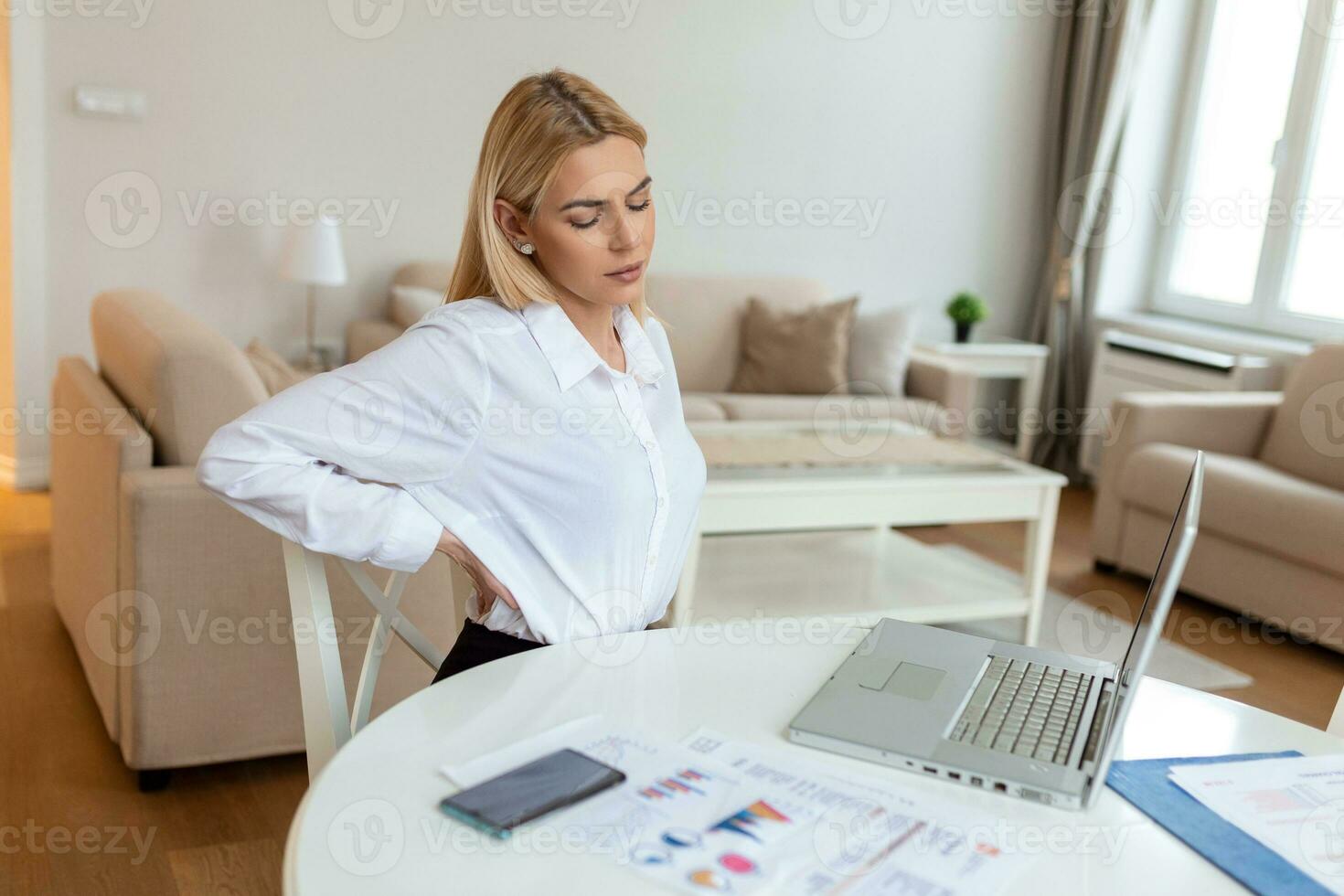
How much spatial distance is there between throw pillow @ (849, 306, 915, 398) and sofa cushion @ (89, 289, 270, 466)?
9.29 ft

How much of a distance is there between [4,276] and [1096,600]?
3.82 m

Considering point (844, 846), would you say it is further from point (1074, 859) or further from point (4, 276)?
point (4, 276)

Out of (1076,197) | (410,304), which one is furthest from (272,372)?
(1076,197)

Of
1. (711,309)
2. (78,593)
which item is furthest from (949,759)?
(711,309)

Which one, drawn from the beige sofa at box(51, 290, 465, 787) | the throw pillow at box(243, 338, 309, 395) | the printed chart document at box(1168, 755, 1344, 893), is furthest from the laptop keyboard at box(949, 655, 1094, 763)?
the throw pillow at box(243, 338, 309, 395)

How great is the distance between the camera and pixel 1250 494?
363 centimetres

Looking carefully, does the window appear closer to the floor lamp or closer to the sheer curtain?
the sheer curtain

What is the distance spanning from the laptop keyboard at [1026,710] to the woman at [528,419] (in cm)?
44

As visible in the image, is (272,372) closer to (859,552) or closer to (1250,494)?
(859,552)

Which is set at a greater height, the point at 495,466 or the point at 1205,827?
the point at 495,466

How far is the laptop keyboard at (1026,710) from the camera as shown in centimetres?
111

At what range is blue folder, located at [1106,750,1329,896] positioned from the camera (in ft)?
3.10

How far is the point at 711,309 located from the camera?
4902 millimetres

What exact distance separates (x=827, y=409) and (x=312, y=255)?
194 cm
